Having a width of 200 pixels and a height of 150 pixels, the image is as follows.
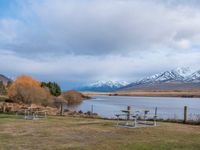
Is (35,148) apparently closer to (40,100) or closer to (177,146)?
(177,146)

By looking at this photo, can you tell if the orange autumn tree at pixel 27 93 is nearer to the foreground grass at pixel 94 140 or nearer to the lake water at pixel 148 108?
the lake water at pixel 148 108

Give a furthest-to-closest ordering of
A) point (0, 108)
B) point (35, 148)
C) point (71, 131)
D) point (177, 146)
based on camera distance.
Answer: point (0, 108), point (71, 131), point (177, 146), point (35, 148)

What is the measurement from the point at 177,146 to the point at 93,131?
5662mm

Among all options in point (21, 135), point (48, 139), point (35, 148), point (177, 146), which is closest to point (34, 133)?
point (21, 135)

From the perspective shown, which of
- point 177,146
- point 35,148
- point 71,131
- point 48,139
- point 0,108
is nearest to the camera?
point 35,148

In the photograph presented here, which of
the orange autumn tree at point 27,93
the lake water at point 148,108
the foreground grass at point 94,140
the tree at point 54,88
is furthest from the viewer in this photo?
the tree at point 54,88

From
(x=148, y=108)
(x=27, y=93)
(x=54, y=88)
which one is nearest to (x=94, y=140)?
(x=148, y=108)

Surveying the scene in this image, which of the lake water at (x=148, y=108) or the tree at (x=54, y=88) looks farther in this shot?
the tree at (x=54, y=88)

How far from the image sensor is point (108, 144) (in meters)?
14.1

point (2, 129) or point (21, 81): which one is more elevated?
point (21, 81)

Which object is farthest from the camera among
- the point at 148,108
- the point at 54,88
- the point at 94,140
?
the point at 54,88

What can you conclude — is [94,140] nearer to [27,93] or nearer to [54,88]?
[27,93]

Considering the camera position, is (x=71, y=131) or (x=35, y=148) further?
(x=71, y=131)

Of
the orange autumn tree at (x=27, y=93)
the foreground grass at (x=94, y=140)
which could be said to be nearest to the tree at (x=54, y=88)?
the orange autumn tree at (x=27, y=93)
